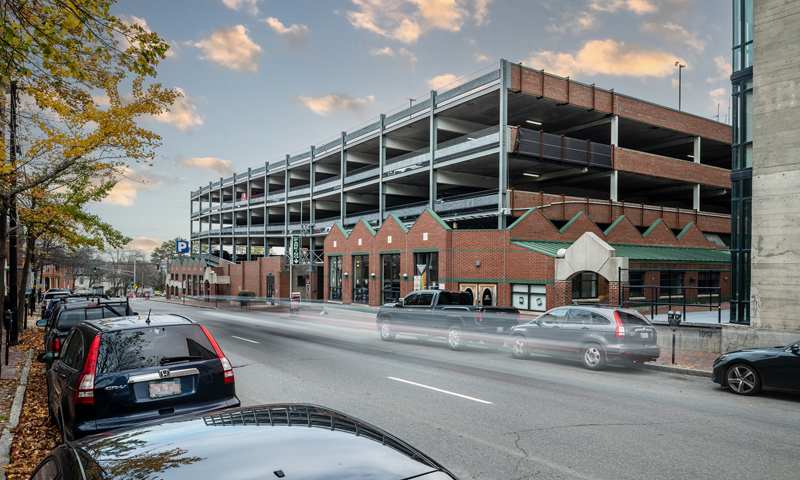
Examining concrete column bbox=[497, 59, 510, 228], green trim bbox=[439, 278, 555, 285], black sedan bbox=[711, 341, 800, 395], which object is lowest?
black sedan bbox=[711, 341, 800, 395]

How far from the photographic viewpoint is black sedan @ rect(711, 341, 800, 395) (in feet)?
31.0

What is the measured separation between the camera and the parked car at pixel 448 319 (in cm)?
1614

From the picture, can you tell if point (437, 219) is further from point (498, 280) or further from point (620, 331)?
point (620, 331)

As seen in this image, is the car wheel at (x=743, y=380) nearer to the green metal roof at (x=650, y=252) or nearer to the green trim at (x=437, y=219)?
the green metal roof at (x=650, y=252)

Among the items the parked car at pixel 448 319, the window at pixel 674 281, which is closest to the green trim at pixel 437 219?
the parked car at pixel 448 319

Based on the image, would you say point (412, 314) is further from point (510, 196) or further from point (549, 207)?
point (549, 207)

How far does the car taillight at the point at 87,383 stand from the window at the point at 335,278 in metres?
35.3

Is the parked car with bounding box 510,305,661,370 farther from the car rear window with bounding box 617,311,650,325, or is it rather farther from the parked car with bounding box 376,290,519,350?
the parked car with bounding box 376,290,519,350

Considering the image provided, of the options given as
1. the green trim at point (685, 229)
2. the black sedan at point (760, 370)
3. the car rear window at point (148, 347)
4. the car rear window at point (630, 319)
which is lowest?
the black sedan at point (760, 370)

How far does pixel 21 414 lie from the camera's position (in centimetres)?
820

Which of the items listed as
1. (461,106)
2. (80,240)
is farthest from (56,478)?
(461,106)

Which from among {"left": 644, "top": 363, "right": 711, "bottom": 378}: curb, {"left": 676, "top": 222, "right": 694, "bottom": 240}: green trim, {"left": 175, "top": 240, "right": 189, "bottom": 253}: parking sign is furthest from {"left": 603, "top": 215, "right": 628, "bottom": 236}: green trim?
{"left": 175, "top": 240, "right": 189, "bottom": 253}: parking sign

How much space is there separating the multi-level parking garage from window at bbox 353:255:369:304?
4.14 meters

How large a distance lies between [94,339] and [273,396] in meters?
3.92
